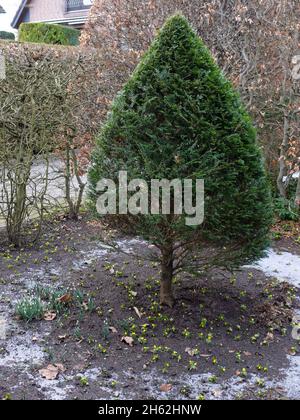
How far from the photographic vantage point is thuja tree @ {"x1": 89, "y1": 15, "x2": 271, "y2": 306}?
3.25 meters

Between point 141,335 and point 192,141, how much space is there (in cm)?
144

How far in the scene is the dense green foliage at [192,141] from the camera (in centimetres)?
325

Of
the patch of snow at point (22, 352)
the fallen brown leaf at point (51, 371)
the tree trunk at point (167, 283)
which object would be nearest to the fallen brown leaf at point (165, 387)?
the fallen brown leaf at point (51, 371)

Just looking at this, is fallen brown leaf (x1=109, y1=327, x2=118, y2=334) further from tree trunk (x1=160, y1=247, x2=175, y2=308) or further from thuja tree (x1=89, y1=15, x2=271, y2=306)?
thuja tree (x1=89, y1=15, x2=271, y2=306)

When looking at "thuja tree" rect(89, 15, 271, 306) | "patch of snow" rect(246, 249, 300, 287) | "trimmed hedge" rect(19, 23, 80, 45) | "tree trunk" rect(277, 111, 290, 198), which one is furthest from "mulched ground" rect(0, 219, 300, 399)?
"trimmed hedge" rect(19, 23, 80, 45)

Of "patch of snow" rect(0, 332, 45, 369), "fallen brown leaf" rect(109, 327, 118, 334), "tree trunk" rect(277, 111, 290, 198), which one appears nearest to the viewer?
"patch of snow" rect(0, 332, 45, 369)

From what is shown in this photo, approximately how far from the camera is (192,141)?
3.25 meters

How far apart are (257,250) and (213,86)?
1.19 metres

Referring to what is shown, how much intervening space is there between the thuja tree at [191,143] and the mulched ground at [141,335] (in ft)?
2.13

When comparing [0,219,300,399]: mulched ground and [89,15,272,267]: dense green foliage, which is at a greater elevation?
[89,15,272,267]: dense green foliage

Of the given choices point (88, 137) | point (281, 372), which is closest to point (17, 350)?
point (281, 372)

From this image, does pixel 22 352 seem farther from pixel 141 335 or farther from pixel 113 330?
pixel 141 335

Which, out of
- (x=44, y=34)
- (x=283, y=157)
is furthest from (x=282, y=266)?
(x=44, y=34)

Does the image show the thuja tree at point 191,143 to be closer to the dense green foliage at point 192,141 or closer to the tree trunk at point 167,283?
the dense green foliage at point 192,141
